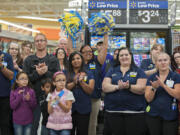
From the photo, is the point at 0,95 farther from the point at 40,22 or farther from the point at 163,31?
the point at 40,22

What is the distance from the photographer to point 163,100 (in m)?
2.57


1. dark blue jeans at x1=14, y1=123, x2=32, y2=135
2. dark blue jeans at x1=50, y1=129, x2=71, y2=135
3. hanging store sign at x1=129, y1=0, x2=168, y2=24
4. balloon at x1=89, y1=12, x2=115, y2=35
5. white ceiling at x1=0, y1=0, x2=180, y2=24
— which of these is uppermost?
white ceiling at x1=0, y1=0, x2=180, y2=24

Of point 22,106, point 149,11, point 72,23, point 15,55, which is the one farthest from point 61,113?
point 149,11

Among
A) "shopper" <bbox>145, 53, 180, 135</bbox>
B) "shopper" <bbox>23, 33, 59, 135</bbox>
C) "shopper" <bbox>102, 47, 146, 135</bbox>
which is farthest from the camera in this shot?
"shopper" <bbox>23, 33, 59, 135</bbox>

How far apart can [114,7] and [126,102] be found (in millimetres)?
3355

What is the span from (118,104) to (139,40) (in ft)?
10.3

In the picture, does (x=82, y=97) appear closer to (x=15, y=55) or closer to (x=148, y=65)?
(x=148, y=65)

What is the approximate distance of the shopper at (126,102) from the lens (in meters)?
2.65

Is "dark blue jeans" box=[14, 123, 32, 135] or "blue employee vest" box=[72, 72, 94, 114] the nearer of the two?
"blue employee vest" box=[72, 72, 94, 114]

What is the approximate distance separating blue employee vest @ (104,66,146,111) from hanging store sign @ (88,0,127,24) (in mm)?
2934

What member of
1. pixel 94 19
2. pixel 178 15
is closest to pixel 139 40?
pixel 94 19

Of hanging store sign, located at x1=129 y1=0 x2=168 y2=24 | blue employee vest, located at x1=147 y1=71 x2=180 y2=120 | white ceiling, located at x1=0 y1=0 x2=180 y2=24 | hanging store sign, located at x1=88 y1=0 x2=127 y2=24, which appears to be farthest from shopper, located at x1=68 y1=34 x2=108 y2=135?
white ceiling, located at x1=0 y1=0 x2=180 y2=24

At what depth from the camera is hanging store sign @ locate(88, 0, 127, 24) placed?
214 inches

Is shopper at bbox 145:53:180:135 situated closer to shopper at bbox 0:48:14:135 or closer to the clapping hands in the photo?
the clapping hands
